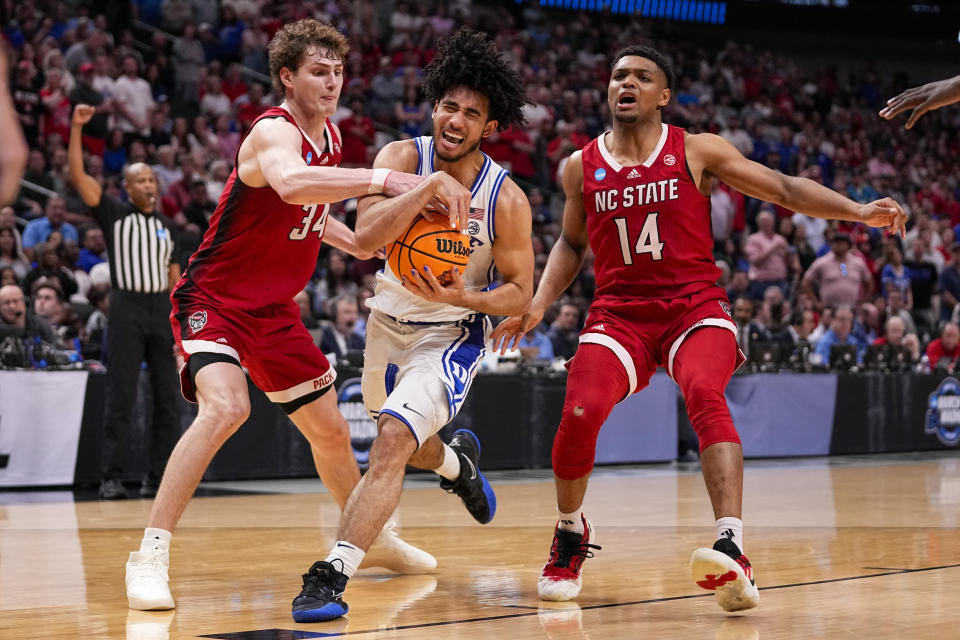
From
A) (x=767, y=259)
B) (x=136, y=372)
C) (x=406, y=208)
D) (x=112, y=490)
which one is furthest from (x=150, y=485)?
(x=767, y=259)

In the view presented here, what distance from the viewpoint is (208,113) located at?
14.6 meters

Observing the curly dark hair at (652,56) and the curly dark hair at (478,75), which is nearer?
the curly dark hair at (478,75)

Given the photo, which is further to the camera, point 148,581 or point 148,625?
point 148,581

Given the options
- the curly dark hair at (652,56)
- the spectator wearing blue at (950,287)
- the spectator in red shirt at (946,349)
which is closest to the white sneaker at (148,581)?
the curly dark hair at (652,56)

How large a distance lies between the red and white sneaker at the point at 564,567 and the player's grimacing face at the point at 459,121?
4.92 ft

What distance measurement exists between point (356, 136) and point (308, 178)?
35.3ft

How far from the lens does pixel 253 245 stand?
499 cm

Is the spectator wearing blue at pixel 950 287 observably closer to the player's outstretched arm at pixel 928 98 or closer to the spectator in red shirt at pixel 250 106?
the spectator in red shirt at pixel 250 106

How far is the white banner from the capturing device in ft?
29.4

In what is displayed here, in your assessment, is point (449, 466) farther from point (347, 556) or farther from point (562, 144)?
point (562, 144)

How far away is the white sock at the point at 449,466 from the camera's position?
5391mm

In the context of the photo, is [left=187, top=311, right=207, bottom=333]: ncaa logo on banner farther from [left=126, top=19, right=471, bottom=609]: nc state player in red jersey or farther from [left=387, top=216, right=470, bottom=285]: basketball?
[left=387, top=216, right=470, bottom=285]: basketball

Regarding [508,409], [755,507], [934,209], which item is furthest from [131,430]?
[934,209]

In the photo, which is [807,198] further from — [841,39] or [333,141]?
[841,39]
